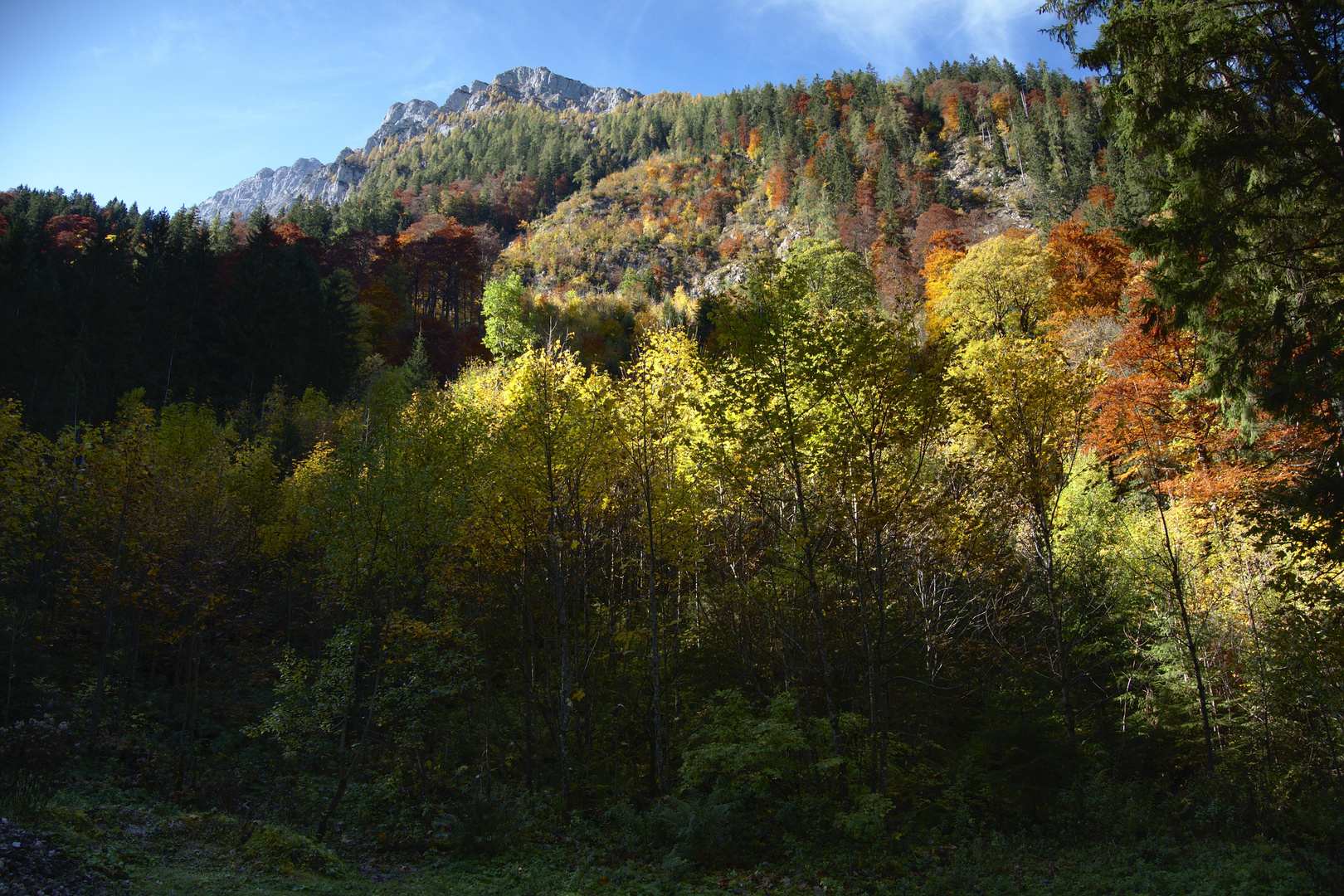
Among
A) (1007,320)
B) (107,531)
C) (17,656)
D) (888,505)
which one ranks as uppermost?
(1007,320)

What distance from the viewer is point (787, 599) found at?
1380 cm

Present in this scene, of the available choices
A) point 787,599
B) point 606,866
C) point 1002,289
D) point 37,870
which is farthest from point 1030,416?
Result: point 1002,289

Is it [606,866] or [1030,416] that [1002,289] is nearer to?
[1030,416]

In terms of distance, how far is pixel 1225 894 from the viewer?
6.41m

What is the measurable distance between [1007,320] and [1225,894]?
3100cm

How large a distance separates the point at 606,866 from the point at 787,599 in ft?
20.2

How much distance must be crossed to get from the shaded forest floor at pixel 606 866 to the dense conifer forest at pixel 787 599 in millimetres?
85

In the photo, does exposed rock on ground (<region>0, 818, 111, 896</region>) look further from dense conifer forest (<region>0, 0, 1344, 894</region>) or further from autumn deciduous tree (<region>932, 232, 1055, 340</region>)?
autumn deciduous tree (<region>932, 232, 1055, 340</region>)

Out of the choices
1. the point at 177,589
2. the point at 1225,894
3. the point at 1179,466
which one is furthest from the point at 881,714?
the point at 177,589

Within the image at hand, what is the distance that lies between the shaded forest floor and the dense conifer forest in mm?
85

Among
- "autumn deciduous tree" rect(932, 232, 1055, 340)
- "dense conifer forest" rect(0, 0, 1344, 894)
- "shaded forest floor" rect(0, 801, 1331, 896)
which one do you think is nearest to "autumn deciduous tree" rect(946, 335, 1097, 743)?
"dense conifer forest" rect(0, 0, 1344, 894)

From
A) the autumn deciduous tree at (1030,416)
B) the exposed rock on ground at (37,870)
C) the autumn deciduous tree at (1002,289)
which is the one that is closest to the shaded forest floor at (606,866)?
the exposed rock on ground at (37,870)

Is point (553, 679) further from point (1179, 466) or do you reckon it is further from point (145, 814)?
point (1179, 466)

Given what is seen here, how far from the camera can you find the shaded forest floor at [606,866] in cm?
688
